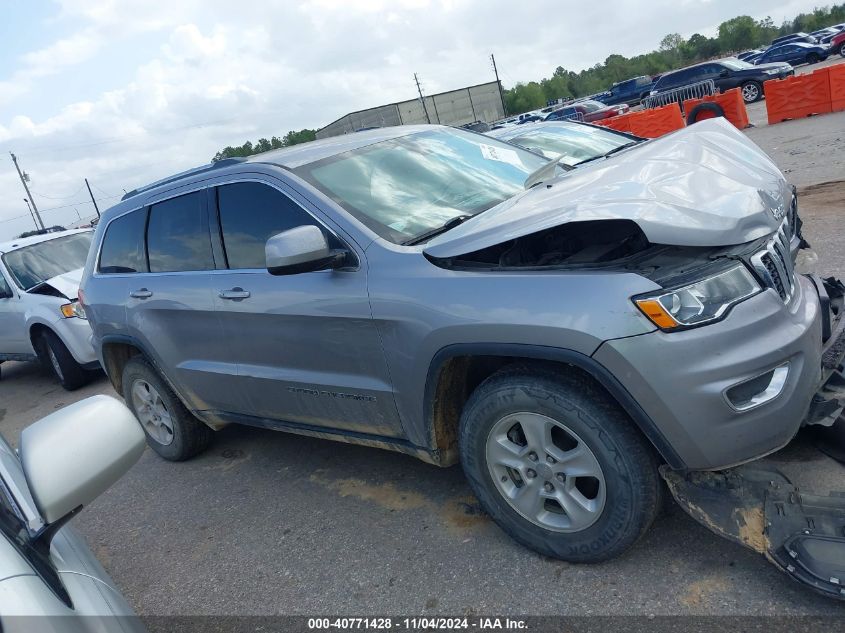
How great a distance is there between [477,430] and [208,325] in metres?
1.85

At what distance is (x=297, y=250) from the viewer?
9.09 ft

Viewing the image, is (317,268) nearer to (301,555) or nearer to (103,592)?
(301,555)

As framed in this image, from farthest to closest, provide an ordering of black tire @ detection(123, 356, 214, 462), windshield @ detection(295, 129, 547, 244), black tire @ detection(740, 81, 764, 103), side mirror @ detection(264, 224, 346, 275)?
1. black tire @ detection(740, 81, 764, 103)
2. black tire @ detection(123, 356, 214, 462)
3. windshield @ detection(295, 129, 547, 244)
4. side mirror @ detection(264, 224, 346, 275)

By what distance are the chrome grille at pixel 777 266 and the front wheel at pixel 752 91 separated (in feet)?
80.9

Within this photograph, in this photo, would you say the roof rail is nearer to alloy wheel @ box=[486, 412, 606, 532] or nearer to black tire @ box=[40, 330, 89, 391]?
alloy wheel @ box=[486, 412, 606, 532]

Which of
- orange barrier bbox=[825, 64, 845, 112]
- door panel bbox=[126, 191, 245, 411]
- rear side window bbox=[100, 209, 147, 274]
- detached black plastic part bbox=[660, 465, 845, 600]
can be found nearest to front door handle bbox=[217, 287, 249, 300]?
door panel bbox=[126, 191, 245, 411]

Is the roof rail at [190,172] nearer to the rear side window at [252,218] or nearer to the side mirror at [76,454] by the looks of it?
the rear side window at [252,218]

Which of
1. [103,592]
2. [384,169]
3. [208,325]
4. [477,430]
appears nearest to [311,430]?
[208,325]

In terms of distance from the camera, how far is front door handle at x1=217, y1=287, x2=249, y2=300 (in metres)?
3.46

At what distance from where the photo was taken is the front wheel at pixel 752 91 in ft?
77.9

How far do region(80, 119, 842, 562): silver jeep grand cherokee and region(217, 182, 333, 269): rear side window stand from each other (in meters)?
0.01

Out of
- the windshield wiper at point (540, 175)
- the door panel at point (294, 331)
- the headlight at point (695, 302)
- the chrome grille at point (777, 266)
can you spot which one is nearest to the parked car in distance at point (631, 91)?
the windshield wiper at point (540, 175)

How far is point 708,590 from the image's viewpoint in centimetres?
241

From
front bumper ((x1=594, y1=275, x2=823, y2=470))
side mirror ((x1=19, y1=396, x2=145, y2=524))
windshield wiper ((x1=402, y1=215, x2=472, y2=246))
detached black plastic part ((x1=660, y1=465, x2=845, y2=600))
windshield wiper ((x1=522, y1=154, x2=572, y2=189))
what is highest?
windshield wiper ((x1=522, y1=154, x2=572, y2=189))
